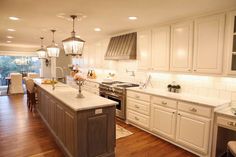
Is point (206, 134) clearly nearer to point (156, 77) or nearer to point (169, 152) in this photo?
point (169, 152)

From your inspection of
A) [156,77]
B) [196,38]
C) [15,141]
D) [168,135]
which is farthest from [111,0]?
[15,141]

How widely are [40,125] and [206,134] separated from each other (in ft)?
12.4

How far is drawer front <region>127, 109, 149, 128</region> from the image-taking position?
3725mm

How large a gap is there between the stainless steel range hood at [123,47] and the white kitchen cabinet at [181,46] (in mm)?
1147

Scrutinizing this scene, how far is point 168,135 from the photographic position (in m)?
3.25

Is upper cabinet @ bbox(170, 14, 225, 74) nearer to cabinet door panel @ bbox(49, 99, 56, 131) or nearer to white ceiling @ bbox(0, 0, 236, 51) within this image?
white ceiling @ bbox(0, 0, 236, 51)

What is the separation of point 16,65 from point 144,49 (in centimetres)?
817

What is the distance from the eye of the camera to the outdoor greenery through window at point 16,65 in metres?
8.91

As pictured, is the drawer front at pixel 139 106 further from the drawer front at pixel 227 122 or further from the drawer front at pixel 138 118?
the drawer front at pixel 227 122

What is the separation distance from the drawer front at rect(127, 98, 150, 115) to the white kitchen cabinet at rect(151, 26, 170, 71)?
0.90m

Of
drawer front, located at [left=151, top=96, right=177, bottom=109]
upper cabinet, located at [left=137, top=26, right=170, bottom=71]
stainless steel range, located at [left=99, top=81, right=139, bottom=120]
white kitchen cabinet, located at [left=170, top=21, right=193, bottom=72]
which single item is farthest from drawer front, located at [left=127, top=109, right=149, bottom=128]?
white kitchen cabinet, located at [left=170, top=21, right=193, bottom=72]

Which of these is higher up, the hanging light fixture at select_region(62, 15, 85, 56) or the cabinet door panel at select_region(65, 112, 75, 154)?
the hanging light fixture at select_region(62, 15, 85, 56)

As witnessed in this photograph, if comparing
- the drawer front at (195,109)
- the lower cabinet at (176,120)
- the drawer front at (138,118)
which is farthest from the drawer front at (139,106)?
the drawer front at (195,109)

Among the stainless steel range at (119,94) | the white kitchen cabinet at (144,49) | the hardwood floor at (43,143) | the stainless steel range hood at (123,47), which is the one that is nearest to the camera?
the hardwood floor at (43,143)
